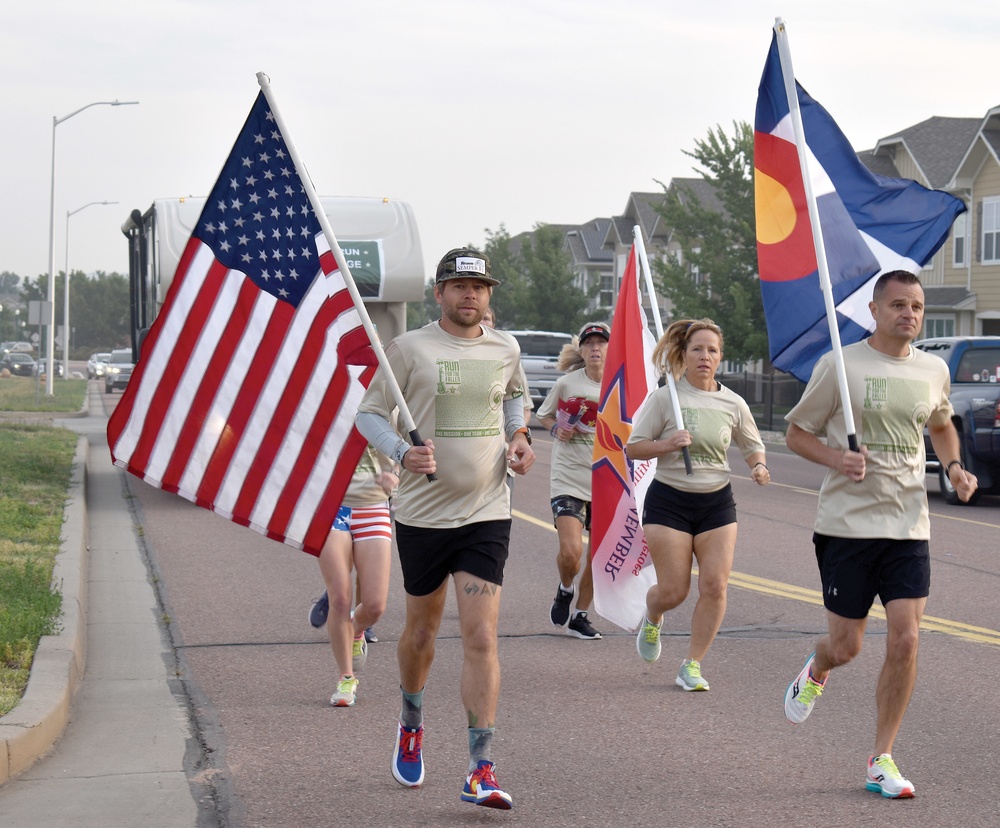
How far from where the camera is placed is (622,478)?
27.7 ft

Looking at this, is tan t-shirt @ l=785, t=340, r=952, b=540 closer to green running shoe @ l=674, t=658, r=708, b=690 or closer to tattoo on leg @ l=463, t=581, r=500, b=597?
tattoo on leg @ l=463, t=581, r=500, b=597

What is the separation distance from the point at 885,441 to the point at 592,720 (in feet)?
6.40

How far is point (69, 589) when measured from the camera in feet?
30.8

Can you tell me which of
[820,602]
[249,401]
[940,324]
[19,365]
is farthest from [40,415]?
[19,365]

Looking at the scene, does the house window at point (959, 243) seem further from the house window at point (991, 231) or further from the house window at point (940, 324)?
the house window at point (940, 324)

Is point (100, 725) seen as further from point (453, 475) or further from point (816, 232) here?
point (816, 232)

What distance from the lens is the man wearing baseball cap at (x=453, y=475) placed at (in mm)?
5516

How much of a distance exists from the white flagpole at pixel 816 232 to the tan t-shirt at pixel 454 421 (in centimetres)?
125

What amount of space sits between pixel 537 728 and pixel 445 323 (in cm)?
199

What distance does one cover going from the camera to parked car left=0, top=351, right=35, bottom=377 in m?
83.2

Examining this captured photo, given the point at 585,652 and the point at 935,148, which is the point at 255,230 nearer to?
the point at 585,652

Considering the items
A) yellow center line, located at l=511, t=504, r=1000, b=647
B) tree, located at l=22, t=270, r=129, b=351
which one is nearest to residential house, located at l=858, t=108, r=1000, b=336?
yellow center line, located at l=511, t=504, r=1000, b=647

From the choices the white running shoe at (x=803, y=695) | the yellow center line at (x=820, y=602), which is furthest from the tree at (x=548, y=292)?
the white running shoe at (x=803, y=695)

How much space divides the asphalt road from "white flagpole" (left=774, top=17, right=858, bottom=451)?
142cm
